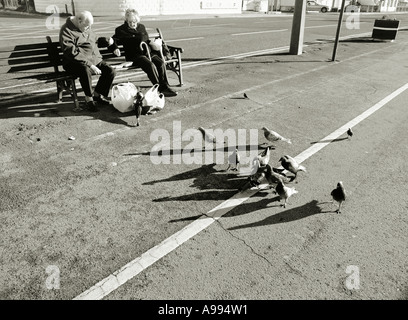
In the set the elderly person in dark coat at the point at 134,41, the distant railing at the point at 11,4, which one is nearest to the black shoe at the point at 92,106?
the elderly person in dark coat at the point at 134,41

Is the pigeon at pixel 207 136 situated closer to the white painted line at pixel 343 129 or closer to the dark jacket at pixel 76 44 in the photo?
the white painted line at pixel 343 129

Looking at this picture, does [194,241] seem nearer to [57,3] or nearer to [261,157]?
[261,157]

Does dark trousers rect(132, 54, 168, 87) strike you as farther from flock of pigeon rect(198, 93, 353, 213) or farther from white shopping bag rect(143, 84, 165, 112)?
flock of pigeon rect(198, 93, 353, 213)

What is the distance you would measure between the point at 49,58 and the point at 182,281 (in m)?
5.66

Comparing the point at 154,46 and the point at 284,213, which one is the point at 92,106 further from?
the point at 284,213

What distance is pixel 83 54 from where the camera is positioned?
6.50 meters

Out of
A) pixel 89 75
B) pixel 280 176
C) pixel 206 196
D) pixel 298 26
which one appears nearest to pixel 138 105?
pixel 89 75

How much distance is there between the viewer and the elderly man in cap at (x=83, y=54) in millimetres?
6346

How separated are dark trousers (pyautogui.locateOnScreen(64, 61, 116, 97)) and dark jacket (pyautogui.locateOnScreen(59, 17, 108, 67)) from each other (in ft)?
0.33

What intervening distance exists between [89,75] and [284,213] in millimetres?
4625

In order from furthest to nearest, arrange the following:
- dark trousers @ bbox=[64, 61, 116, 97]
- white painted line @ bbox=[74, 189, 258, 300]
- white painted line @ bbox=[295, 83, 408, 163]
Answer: dark trousers @ bbox=[64, 61, 116, 97] < white painted line @ bbox=[295, 83, 408, 163] < white painted line @ bbox=[74, 189, 258, 300]

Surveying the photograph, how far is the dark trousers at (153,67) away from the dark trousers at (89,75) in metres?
0.88

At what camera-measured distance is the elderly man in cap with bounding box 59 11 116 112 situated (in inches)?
250

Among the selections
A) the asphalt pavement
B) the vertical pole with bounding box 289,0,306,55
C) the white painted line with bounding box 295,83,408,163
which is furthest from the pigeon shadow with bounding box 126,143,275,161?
the vertical pole with bounding box 289,0,306,55
